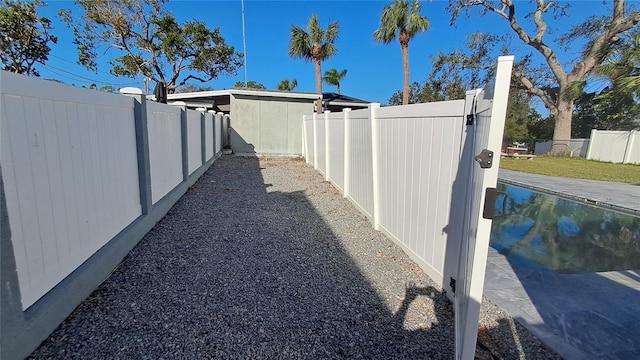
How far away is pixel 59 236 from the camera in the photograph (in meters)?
2.02

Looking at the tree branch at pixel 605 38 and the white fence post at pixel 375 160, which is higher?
the tree branch at pixel 605 38

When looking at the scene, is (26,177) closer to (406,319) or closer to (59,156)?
(59,156)

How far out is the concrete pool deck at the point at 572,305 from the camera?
2.00 metres

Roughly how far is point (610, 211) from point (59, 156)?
9015 mm

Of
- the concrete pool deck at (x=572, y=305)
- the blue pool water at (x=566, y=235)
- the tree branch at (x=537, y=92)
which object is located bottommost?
the blue pool water at (x=566, y=235)

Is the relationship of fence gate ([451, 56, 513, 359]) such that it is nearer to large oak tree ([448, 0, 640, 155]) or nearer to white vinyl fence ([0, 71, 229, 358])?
white vinyl fence ([0, 71, 229, 358])

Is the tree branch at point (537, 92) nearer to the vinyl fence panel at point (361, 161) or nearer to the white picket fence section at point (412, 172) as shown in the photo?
the vinyl fence panel at point (361, 161)

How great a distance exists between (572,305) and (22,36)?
30.4 m

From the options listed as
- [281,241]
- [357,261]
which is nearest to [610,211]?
[357,261]

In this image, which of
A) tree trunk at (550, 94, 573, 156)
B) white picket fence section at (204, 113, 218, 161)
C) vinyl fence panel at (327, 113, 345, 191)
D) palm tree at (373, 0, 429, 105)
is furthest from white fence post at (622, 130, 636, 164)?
white picket fence section at (204, 113, 218, 161)

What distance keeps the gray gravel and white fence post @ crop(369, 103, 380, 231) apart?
0.97 feet

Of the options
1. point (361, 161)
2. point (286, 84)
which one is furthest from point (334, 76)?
point (361, 161)

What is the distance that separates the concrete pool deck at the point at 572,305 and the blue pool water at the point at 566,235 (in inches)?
10.4

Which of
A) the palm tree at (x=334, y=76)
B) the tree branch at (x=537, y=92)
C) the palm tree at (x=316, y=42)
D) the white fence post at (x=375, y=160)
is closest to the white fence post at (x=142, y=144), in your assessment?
the white fence post at (x=375, y=160)
